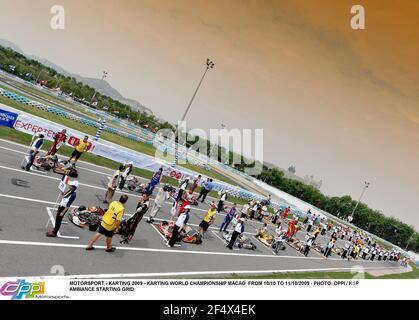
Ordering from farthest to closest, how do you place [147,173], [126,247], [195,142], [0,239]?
[195,142] < [147,173] < [126,247] < [0,239]

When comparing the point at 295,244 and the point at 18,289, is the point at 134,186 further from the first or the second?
the point at 18,289

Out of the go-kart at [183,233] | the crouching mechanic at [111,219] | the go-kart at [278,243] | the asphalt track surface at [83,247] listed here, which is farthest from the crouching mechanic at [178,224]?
the go-kart at [278,243]

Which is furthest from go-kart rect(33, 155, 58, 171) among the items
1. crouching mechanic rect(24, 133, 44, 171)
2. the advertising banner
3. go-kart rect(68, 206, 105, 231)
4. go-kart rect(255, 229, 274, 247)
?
go-kart rect(255, 229, 274, 247)

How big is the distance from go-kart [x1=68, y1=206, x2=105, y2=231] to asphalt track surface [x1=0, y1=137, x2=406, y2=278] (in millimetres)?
290

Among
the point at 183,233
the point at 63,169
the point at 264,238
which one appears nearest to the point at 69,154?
the point at 63,169

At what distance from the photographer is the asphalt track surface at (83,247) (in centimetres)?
953

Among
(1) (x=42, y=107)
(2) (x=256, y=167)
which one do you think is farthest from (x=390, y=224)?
(1) (x=42, y=107)

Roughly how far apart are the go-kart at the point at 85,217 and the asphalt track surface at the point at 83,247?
0.95 ft

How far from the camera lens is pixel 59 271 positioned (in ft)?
30.0

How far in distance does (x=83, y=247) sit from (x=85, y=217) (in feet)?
6.88

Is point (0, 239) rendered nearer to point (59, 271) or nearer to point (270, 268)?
point (59, 271)
